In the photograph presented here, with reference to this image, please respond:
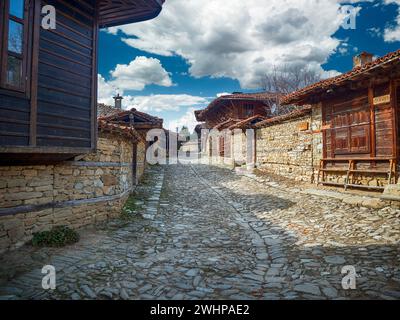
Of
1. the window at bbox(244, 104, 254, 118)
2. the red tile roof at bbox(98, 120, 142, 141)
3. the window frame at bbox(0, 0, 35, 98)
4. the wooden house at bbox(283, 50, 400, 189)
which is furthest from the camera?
the window at bbox(244, 104, 254, 118)

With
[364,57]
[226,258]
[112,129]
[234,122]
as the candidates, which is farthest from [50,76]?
[234,122]

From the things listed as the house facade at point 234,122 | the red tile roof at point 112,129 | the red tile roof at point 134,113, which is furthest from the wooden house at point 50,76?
the house facade at point 234,122

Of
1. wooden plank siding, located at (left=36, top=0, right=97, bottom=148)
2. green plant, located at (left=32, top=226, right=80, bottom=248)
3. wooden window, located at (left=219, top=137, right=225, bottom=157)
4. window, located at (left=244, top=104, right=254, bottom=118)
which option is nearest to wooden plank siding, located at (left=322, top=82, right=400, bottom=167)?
wooden plank siding, located at (left=36, top=0, right=97, bottom=148)

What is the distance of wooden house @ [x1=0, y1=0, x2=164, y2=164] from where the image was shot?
12.8 ft

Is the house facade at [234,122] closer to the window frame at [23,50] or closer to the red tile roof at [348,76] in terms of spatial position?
the red tile roof at [348,76]

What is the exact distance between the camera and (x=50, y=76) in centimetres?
447

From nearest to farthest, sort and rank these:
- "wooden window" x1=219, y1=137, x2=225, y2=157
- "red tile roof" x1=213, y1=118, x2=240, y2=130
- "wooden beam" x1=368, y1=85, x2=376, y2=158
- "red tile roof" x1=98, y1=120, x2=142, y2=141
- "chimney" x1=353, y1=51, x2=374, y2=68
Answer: "red tile roof" x1=98, y1=120, x2=142, y2=141
"wooden beam" x1=368, y1=85, x2=376, y2=158
"chimney" x1=353, y1=51, x2=374, y2=68
"red tile roof" x1=213, y1=118, x2=240, y2=130
"wooden window" x1=219, y1=137, x2=225, y2=157

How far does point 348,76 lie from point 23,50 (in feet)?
27.1

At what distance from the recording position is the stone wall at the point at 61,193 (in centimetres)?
452

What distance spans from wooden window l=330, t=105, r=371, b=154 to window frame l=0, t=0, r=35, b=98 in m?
9.02

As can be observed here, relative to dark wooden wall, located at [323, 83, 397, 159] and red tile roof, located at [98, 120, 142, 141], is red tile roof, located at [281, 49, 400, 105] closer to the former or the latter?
dark wooden wall, located at [323, 83, 397, 159]

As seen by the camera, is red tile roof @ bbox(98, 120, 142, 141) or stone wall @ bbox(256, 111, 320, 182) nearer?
red tile roof @ bbox(98, 120, 142, 141)
